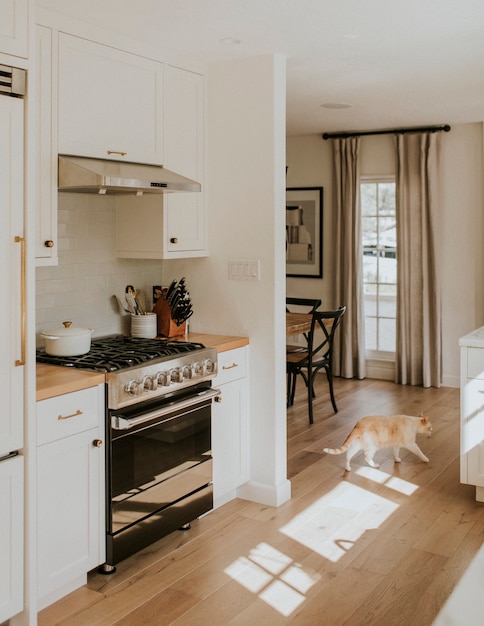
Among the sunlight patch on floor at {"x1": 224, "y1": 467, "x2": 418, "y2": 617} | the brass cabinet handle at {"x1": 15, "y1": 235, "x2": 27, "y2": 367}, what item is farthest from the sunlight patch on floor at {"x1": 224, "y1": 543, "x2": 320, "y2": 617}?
the brass cabinet handle at {"x1": 15, "y1": 235, "x2": 27, "y2": 367}

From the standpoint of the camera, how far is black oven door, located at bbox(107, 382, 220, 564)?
3.00 metres

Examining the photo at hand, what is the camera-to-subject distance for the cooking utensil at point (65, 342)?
10.5 feet

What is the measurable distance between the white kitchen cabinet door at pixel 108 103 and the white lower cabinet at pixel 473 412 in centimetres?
198

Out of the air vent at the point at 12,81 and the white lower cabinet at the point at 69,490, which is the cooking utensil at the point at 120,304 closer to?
the white lower cabinet at the point at 69,490

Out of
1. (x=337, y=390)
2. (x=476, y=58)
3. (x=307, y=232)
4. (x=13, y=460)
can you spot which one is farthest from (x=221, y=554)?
(x=307, y=232)

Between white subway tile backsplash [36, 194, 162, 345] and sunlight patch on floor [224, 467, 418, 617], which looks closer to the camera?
sunlight patch on floor [224, 467, 418, 617]

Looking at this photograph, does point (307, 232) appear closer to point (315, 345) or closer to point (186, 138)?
point (315, 345)

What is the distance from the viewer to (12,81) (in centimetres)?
241

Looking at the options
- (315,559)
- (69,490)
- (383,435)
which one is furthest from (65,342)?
(383,435)

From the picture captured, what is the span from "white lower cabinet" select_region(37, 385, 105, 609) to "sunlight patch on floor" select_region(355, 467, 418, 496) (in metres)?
1.94

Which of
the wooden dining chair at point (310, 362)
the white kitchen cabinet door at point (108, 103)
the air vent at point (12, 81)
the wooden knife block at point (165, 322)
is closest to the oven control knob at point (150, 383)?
the wooden knife block at point (165, 322)

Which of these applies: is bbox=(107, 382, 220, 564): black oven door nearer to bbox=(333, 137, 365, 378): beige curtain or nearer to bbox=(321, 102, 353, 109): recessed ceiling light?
bbox=(321, 102, 353, 109): recessed ceiling light

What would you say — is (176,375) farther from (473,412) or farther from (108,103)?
(473,412)

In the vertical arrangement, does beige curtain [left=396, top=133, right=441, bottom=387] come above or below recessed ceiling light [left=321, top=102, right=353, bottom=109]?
below
